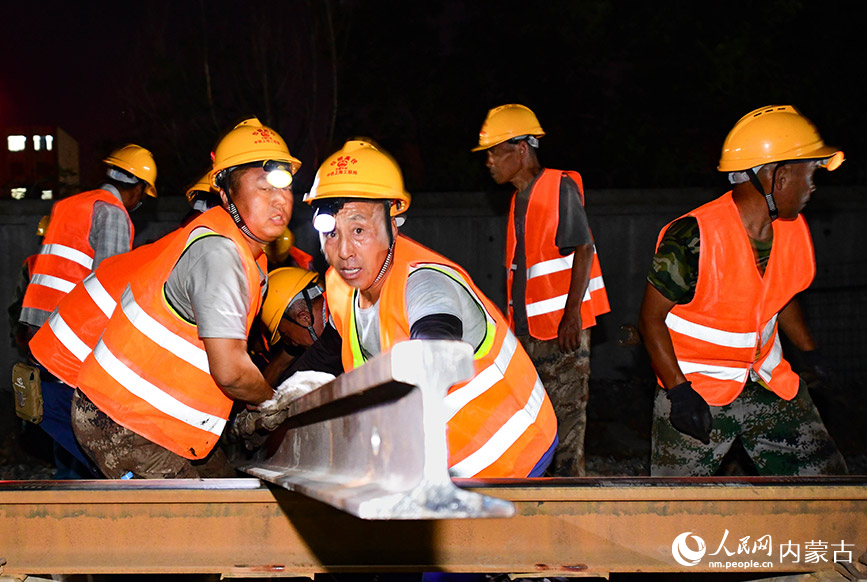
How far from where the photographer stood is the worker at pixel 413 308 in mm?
2506

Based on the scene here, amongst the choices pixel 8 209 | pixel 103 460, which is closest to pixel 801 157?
pixel 103 460

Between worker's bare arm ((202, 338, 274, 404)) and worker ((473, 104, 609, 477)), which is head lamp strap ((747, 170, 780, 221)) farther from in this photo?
worker's bare arm ((202, 338, 274, 404))

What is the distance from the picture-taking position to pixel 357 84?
14602 mm

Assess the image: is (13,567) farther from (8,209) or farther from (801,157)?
(8,209)

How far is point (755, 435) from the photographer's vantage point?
11.2 feet

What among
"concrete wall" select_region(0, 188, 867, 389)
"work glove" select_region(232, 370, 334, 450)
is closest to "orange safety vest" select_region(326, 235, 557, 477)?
"work glove" select_region(232, 370, 334, 450)

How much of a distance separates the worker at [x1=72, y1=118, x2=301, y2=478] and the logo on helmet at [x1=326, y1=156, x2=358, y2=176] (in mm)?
449

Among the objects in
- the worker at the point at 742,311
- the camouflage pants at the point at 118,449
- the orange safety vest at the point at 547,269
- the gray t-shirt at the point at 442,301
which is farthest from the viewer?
the orange safety vest at the point at 547,269

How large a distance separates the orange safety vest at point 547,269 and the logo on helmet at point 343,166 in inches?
87.0

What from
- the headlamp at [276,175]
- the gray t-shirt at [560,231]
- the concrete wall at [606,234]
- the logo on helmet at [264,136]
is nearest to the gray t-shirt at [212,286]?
the headlamp at [276,175]

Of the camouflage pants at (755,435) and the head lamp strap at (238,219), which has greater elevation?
the head lamp strap at (238,219)

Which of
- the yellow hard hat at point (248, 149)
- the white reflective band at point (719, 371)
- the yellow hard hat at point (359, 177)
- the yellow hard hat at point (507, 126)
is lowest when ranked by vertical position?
the white reflective band at point (719, 371)

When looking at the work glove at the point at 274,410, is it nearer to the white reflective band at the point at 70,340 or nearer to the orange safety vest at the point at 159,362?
the orange safety vest at the point at 159,362

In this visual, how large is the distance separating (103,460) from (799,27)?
514 inches
